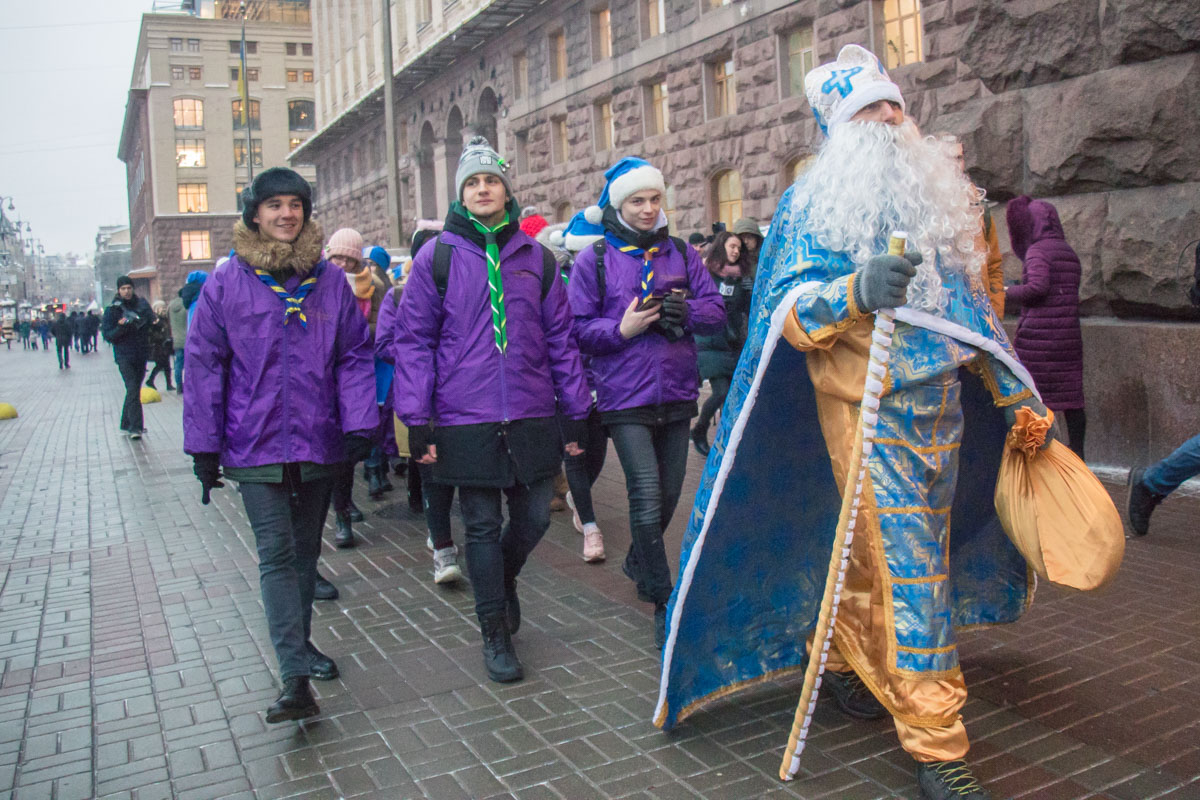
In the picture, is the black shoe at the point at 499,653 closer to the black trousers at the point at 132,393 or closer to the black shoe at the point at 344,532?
the black shoe at the point at 344,532

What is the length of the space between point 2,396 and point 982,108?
21.6 meters

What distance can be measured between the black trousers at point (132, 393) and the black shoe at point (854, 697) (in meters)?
11.2

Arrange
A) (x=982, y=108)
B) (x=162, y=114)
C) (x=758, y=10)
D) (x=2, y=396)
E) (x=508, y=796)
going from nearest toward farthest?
(x=508, y=796) < (x=982, y=108) < (x=758, y=10) < (x=2, y=396) < (x=162, y=114)

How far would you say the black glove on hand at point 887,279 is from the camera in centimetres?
303

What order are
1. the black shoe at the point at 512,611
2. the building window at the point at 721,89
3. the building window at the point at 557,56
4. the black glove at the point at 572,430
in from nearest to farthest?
the black glove at the point at 572,430 → the black shoe at the point at 512,611 → the building window at the point at 721,89 → the building window at the point at 557,56

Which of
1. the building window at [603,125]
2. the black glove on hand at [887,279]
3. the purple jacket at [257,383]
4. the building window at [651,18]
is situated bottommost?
the purple jacket at [257,383]

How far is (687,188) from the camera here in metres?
17.3

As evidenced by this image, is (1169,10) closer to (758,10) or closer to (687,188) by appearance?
(758,10)

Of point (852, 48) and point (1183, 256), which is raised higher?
point (852, 48)

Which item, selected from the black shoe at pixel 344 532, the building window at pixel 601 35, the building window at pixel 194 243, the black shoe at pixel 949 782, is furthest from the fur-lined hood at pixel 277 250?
the building window at pixel 194 243

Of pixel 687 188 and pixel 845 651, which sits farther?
pixel 687 188

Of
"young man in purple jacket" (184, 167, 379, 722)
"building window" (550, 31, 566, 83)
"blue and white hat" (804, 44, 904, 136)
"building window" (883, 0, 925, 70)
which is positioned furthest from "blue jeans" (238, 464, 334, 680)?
"building window" (550, 31, 566, 83)

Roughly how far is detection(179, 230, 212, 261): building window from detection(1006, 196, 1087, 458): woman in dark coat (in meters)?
71.5

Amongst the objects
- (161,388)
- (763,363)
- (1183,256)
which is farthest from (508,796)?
(161,388)
